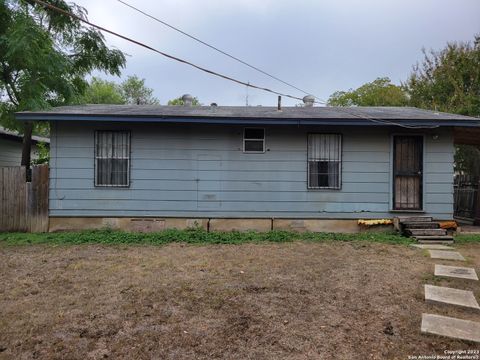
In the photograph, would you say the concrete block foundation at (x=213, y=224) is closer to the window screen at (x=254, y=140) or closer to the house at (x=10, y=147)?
the window screen at (x=254, y=140)

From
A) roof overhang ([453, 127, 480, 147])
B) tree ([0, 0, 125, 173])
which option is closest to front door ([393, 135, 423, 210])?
roof overhang ([453, 127, 480, 147])

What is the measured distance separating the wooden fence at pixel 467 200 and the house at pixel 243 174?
3.13m

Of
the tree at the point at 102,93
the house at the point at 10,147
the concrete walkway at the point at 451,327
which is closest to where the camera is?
the concrete walkway at the point at 451,327

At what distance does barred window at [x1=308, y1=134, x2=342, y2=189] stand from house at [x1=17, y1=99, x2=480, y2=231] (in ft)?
0.08

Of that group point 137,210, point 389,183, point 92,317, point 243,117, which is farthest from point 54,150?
point 389,183

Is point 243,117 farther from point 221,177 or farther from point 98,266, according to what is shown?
point 98,266

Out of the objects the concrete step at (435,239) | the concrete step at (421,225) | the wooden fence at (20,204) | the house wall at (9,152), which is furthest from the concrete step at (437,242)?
the house wall at (9,152)

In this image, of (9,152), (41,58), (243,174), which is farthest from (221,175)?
(9,152)

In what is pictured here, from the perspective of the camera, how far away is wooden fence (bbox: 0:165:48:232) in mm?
8234

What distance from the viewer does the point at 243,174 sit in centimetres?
844

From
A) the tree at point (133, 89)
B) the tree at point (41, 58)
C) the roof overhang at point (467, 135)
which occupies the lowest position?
the roof overhang at point (467, 135)

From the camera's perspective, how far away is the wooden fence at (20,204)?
823cm

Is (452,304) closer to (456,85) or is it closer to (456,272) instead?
(456,272)

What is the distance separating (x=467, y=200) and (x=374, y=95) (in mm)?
16535
